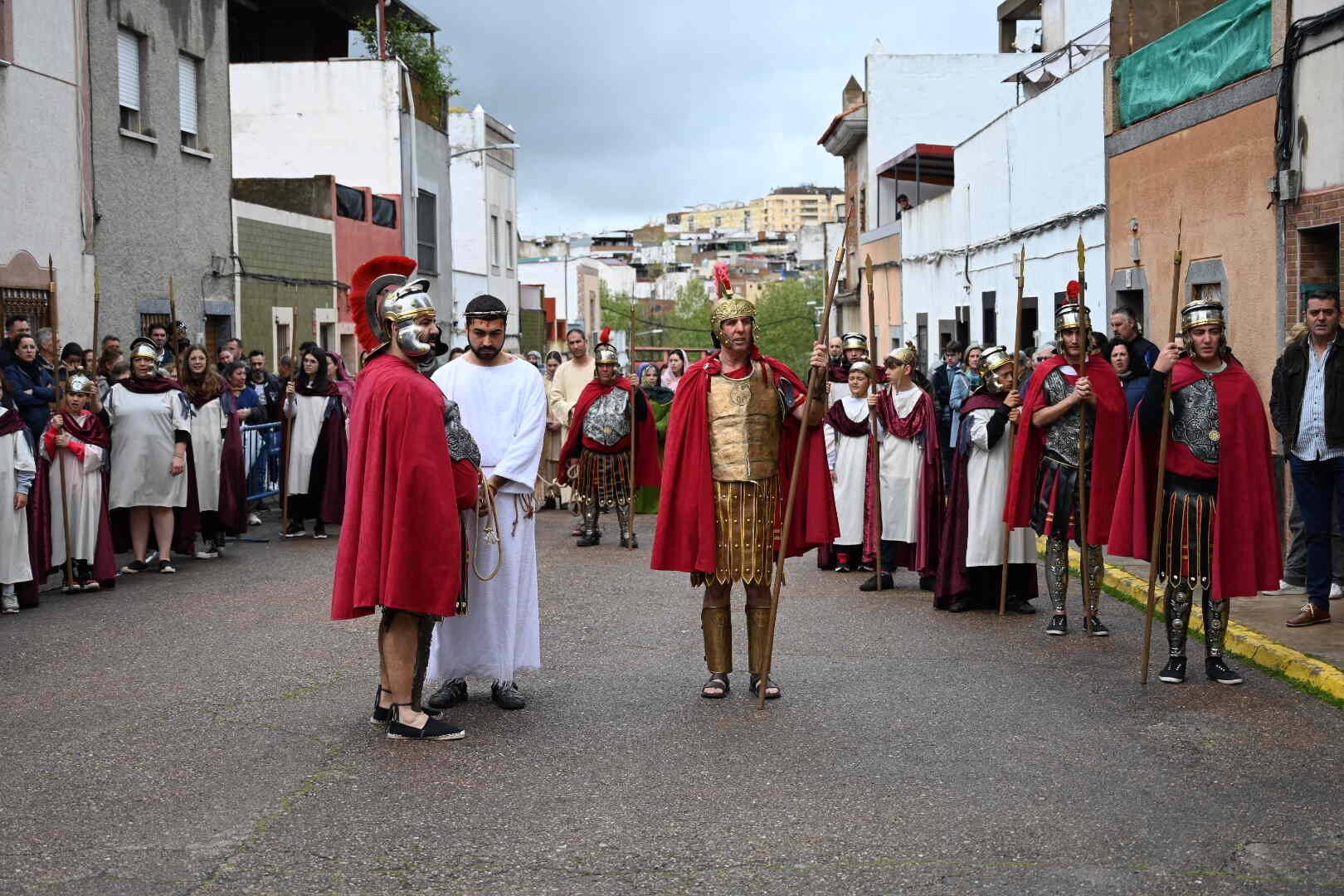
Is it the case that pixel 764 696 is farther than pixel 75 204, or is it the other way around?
pixel 75 204

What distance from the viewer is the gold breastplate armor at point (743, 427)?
8.23 meters

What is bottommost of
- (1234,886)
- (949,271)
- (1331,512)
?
(1234,886)

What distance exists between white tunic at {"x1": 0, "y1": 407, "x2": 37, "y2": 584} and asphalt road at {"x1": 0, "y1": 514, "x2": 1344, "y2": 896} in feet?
4.11

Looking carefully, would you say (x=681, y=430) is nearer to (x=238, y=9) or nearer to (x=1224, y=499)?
(x=1224, y=499)

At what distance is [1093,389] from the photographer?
10016mm

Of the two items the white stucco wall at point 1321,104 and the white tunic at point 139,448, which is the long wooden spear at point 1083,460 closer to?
the white stucco wall at point 1321,104

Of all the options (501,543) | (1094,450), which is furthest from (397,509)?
(1094,450)

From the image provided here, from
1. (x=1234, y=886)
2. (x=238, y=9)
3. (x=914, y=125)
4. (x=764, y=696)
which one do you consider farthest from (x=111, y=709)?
(x=914, y=125)

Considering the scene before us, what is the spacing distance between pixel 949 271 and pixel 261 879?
26.4m

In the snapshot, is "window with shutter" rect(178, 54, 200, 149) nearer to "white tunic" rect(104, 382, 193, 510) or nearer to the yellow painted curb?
"white tunic" rect(104, 382, 193, 510)

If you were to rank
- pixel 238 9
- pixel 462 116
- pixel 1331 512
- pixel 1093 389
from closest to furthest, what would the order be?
pixel 1093 389 < pixel 1331 512 < pixel 238 9 < pixel 462 116

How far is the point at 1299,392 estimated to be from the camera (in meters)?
10.4

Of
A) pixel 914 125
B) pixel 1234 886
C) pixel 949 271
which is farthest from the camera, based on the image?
pixel 914 125

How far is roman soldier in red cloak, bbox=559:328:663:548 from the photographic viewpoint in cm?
1566
